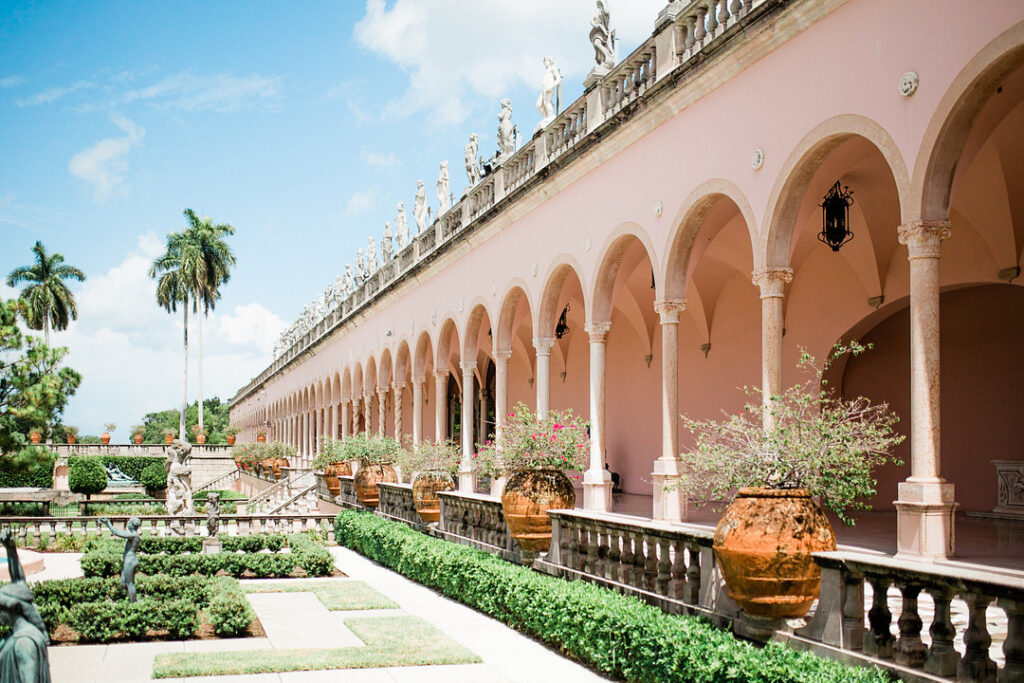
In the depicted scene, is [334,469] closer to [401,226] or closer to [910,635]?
[401,226]

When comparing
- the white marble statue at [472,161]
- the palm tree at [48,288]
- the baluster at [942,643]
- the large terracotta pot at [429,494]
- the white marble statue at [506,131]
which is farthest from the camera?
the palm tree at [48,288]

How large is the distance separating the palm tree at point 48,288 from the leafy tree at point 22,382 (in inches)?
1246

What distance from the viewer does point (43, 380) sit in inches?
1243

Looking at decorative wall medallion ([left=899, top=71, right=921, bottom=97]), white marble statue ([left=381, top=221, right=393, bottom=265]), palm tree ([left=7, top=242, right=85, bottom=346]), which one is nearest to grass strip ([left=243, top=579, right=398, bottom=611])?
decorative wall medallion ([left=899, top=71, right=921, bottom=97])

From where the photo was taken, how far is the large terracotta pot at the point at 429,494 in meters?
18.0

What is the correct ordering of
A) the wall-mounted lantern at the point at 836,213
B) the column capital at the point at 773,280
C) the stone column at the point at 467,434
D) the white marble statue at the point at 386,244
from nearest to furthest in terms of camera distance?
the column capital at the point at 773,280, the wall-mounted lantern at the point at 836,213, the stone column at the point at 467,434, the white marble statue at the point at 386,244

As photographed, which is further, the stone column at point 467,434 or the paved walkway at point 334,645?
the stone column at point 467,434

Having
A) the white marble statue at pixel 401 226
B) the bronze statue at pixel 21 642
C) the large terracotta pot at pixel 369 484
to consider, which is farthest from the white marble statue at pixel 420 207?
the bronze statue at pixel 21 642

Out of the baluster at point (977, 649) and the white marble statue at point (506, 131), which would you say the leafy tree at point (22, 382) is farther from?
the baluster at point (977, 649)

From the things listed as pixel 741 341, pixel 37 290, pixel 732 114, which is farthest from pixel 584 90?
pixel 37 290

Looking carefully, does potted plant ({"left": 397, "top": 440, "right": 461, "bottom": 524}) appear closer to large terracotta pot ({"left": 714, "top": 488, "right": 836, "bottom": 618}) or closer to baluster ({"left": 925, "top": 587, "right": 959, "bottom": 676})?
large terracotta pot ({"left": 714, "top": 488, "right": 836, "bottom": 618})

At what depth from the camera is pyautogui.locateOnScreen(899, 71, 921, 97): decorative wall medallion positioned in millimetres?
9602

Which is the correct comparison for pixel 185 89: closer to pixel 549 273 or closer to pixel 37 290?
pixel 549 273

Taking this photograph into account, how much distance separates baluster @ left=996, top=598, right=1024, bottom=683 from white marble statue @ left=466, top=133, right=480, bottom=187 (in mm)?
20226
